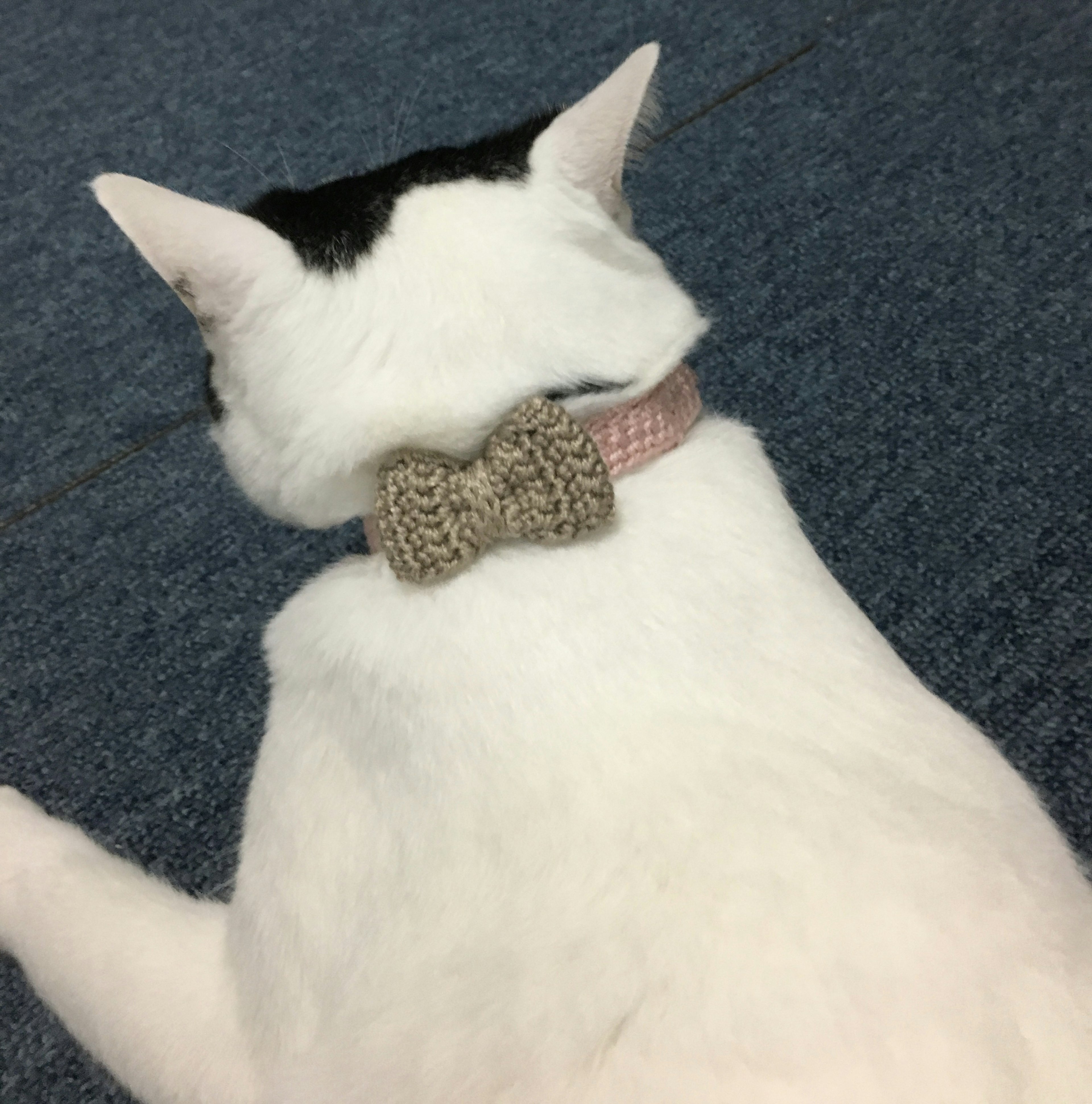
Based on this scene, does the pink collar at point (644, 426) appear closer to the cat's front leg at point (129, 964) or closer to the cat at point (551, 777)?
the cat at point (551, 777)

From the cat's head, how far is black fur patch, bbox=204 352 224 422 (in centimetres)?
4

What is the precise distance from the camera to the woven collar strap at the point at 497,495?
529mm

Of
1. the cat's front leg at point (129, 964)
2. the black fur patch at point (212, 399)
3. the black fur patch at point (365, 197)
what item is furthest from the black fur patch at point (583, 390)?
the cat's front leg at point (129, 964)

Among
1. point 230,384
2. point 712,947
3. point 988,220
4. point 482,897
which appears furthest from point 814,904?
point 988,220

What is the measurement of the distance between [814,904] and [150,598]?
840mm

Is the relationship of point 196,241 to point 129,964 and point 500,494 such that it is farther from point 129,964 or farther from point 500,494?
point 129,964

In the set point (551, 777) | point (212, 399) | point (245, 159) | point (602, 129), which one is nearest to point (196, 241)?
point (212, 399)

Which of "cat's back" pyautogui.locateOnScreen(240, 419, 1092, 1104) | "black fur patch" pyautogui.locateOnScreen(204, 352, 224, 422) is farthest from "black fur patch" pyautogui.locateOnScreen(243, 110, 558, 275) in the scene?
"cat's back" pyautogui.locateOnScreen(240, 419, 1092, 1104)

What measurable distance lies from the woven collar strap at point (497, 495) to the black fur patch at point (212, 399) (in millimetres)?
181

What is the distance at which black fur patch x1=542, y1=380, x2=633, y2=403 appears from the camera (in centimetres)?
56

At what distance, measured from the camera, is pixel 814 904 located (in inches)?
17.6

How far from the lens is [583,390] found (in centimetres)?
56

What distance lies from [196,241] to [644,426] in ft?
1.00

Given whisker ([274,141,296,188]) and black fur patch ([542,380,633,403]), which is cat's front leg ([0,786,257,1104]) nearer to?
black fur patch ([542,380,633,403])
